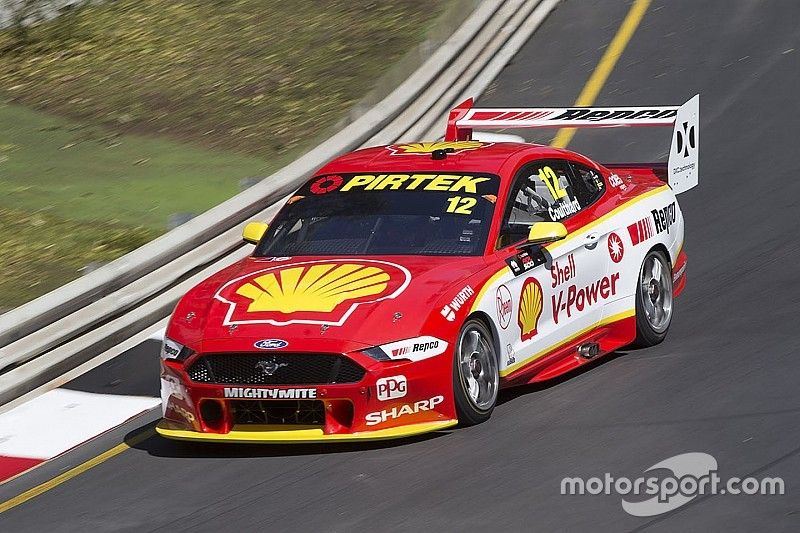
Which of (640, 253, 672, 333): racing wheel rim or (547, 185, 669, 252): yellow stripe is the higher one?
(547, 185, 669, 252): yellow stripe

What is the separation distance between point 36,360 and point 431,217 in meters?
2.95

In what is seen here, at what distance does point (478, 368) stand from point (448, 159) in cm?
184

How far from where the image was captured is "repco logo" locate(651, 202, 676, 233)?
34.1 ft

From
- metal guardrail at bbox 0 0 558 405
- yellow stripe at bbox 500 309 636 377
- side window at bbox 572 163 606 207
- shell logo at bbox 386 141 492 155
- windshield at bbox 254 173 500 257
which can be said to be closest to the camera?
yellow stripe at bbox 500 309 636 377

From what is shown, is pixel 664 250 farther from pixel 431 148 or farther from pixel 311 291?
pixel 311 291

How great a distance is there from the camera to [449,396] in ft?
26.2

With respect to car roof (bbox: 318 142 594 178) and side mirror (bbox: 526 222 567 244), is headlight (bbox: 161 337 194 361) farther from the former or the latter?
side mirror (bbox: 526 222 567 244)

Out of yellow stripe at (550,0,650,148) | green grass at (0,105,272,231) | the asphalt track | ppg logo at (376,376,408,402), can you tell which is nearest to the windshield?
the asphalt track

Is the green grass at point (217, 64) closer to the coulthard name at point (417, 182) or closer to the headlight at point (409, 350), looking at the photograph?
the coulthard name at point (417, 182)

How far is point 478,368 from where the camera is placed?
829cm

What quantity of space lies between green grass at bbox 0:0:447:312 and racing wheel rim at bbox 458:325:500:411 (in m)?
4.33

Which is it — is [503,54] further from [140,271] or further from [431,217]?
[431,217]

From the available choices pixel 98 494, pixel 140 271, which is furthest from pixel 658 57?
pixel 98 494
